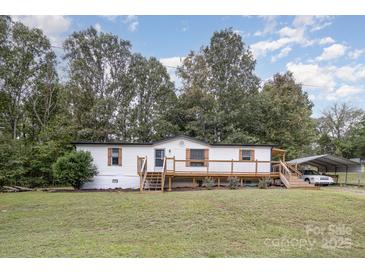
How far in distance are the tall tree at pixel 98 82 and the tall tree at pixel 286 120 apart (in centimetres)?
1196

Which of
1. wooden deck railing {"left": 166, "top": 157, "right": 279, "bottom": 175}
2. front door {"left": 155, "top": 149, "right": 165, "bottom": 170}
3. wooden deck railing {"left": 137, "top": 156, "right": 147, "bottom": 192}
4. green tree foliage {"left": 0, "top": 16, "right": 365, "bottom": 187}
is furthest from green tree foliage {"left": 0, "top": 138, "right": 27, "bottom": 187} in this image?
wooden deck railing {"left": 166, "top": 157, "right": 279, "bottom": 175}

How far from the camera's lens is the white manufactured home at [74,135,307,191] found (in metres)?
14.6

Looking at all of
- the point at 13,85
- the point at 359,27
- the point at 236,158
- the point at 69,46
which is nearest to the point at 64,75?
the point at 69,46

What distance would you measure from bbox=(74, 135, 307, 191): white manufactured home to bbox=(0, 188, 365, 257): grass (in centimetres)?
516

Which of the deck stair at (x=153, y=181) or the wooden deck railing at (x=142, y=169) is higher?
the wooden deck railing at (x=142, y=169)

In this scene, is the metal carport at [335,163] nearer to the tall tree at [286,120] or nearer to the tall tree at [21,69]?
the tall tree at [286,120]

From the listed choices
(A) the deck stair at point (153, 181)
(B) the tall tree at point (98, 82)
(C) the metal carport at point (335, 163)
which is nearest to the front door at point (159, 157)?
(A) the deck stair at point (153, 181)

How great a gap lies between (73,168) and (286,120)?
17.9 m

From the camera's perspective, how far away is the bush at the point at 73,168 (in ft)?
43.9

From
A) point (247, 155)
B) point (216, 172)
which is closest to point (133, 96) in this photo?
point (216, 172)

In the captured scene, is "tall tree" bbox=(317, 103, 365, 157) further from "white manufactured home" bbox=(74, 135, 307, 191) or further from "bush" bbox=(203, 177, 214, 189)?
"bush" bbox=(203, 177, 214, 189)

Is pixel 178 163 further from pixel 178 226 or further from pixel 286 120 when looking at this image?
pixel 286 120

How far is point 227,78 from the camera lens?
2311 centimetres
